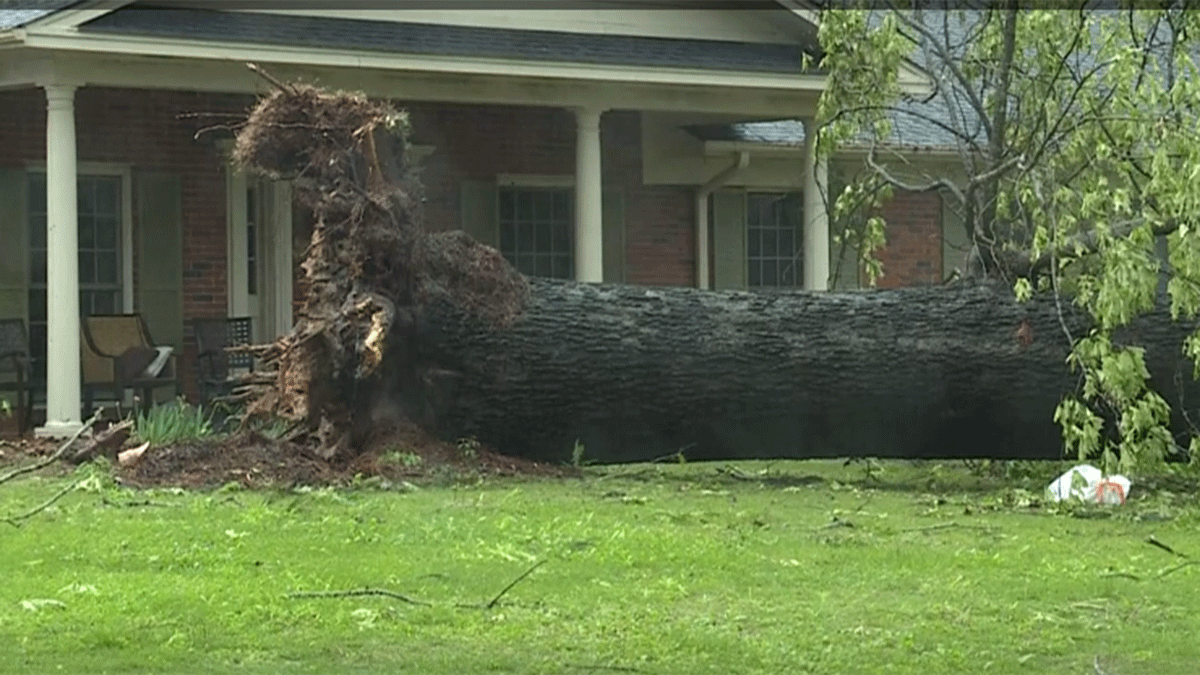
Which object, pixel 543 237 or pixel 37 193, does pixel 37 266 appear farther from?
pixel 543 237

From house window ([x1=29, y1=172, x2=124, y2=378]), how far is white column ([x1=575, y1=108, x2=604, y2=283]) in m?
3.95

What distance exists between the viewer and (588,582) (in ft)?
27.4

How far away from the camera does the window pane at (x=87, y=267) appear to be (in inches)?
693

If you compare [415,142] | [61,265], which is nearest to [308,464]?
[61,265]

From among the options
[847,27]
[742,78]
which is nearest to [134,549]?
[847,27]

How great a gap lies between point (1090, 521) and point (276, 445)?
4666 mm

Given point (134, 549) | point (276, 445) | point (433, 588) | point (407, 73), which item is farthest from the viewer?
point (407, 73)

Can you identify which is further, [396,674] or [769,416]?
[769,416]

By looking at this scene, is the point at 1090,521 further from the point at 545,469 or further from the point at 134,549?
the point at 134,549

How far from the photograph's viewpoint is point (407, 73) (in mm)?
16469

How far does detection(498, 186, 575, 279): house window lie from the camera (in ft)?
65.5

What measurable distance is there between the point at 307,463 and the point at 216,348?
18.8ft

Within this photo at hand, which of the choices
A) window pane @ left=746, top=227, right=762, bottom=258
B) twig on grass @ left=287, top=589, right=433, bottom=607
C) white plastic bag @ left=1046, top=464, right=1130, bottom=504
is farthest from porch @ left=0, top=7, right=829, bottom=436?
twig on grass @ left=287, top=589, right=433, bottom=607

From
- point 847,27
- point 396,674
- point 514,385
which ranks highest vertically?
point 847,27
